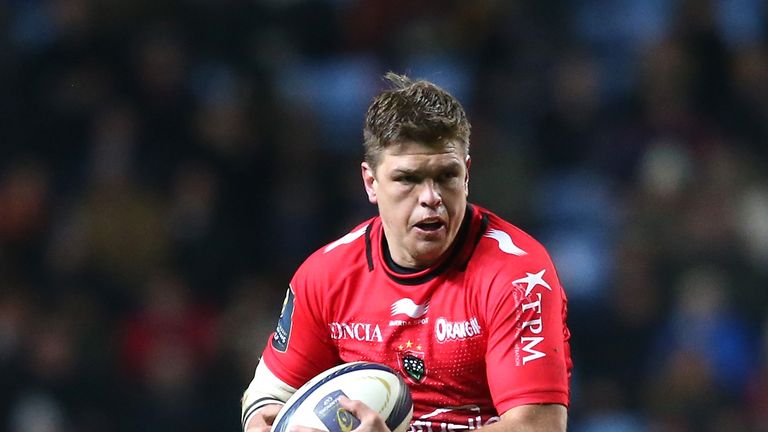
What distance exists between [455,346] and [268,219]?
4651mm

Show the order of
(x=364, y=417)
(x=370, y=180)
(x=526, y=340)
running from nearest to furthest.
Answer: (x=364, y=417) → (x=526, y=340) → (x=370, y=180)

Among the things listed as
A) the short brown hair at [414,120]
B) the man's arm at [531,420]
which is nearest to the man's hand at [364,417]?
the man's arm at [531,420]

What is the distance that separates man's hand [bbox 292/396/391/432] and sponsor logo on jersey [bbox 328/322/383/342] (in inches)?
17.2

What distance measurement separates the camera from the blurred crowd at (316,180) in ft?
27.0

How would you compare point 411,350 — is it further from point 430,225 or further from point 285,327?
point 285,327

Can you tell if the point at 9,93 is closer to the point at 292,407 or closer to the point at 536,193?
the point at 536,193

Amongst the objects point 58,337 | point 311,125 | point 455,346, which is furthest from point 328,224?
point 455,346

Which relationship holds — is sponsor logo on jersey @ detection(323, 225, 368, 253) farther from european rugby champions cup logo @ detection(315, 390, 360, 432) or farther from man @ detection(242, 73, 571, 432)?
european rugby champions cup logo @ detection(315, 390, 360, 432)

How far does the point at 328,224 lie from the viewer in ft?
28.5

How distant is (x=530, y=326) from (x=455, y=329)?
306 millimetres

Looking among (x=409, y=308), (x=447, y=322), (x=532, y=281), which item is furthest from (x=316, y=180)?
(x=532, y=281)

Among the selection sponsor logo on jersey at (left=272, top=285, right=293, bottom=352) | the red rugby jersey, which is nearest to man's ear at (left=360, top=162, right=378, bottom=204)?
the red rugby jersey

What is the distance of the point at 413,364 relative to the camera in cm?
439

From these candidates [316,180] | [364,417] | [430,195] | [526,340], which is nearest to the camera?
[364,417]
